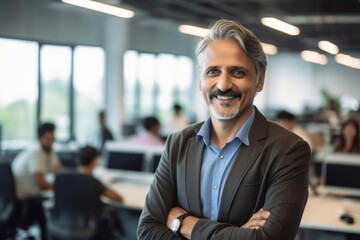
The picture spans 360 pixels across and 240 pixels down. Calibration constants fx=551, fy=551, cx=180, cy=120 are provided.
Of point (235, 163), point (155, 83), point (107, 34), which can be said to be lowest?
point (155, 83)

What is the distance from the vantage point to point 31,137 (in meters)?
10.1

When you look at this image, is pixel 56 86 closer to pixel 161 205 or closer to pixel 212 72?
pixel 161 205

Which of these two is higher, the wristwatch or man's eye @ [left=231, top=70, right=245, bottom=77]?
man's eye @ [left=231, top=70, right=245, bottom=77]

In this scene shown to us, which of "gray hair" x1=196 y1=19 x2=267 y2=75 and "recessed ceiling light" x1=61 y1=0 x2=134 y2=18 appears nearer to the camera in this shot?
"gray hair" x1=196 y1=19 x2=267 y2=75

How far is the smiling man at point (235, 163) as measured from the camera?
1698 mm

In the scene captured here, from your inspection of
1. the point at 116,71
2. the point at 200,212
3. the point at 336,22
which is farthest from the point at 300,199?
the point at 336,22

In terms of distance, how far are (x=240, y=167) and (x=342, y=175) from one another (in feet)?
11.0

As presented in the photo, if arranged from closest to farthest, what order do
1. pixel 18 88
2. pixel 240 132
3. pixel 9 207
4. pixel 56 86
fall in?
pixel 240 132 → pixel 9 207 → pixel 18 88 → pixel 56 86

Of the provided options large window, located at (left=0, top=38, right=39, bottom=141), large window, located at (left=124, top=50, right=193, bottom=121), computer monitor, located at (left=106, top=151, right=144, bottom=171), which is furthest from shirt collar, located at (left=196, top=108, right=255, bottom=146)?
large window, located at (left=124, top=50, right=193, bottom=121)

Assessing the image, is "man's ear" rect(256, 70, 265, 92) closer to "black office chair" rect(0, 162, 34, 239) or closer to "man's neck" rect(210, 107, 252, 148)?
"man's neck" rect(210, 107, 252, 148)

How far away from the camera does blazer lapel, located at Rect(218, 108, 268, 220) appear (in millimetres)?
1716

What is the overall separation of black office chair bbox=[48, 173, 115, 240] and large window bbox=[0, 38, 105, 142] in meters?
4.71

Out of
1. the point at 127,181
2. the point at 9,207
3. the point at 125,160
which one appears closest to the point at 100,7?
the point at 125,160

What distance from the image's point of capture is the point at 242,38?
5.71ft
